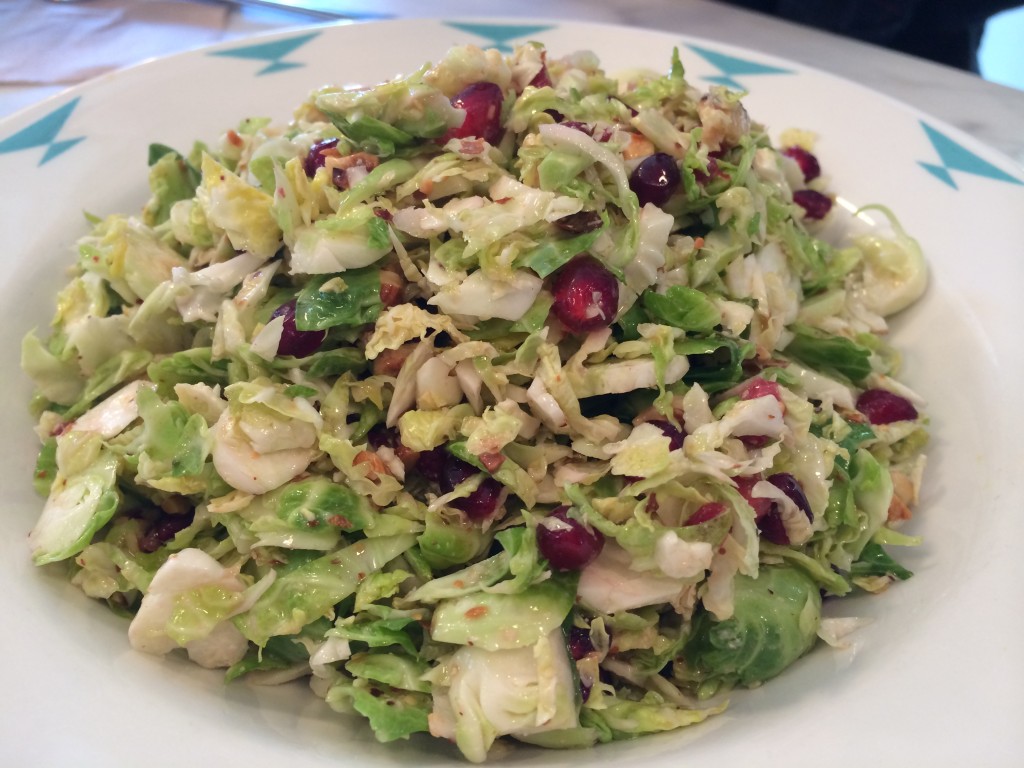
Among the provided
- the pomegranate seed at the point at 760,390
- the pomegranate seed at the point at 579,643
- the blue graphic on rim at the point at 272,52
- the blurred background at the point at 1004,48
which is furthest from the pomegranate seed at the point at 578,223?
the blurred background at the point at 1004,48

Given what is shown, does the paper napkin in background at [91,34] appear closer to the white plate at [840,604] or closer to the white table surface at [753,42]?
the white table surface at [753,42]

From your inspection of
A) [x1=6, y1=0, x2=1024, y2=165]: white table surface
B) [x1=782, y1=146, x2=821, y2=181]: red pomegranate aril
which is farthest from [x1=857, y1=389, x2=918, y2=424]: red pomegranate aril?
[x1=6, y1=0, x2=1024, y2=165]: white table surface

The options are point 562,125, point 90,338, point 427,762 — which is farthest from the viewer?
point 90,338

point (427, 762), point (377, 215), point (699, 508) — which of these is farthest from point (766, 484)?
point (377, 215)

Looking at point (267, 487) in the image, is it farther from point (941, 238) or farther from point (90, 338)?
point (941, 238)

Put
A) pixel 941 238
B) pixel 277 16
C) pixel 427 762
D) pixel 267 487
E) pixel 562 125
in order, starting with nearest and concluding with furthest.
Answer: pixel 427 762 < pixel 267 487 < pixel 562 125 < pixel 941 238 < pixel 277 16

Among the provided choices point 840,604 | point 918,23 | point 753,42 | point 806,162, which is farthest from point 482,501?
point 918,23
